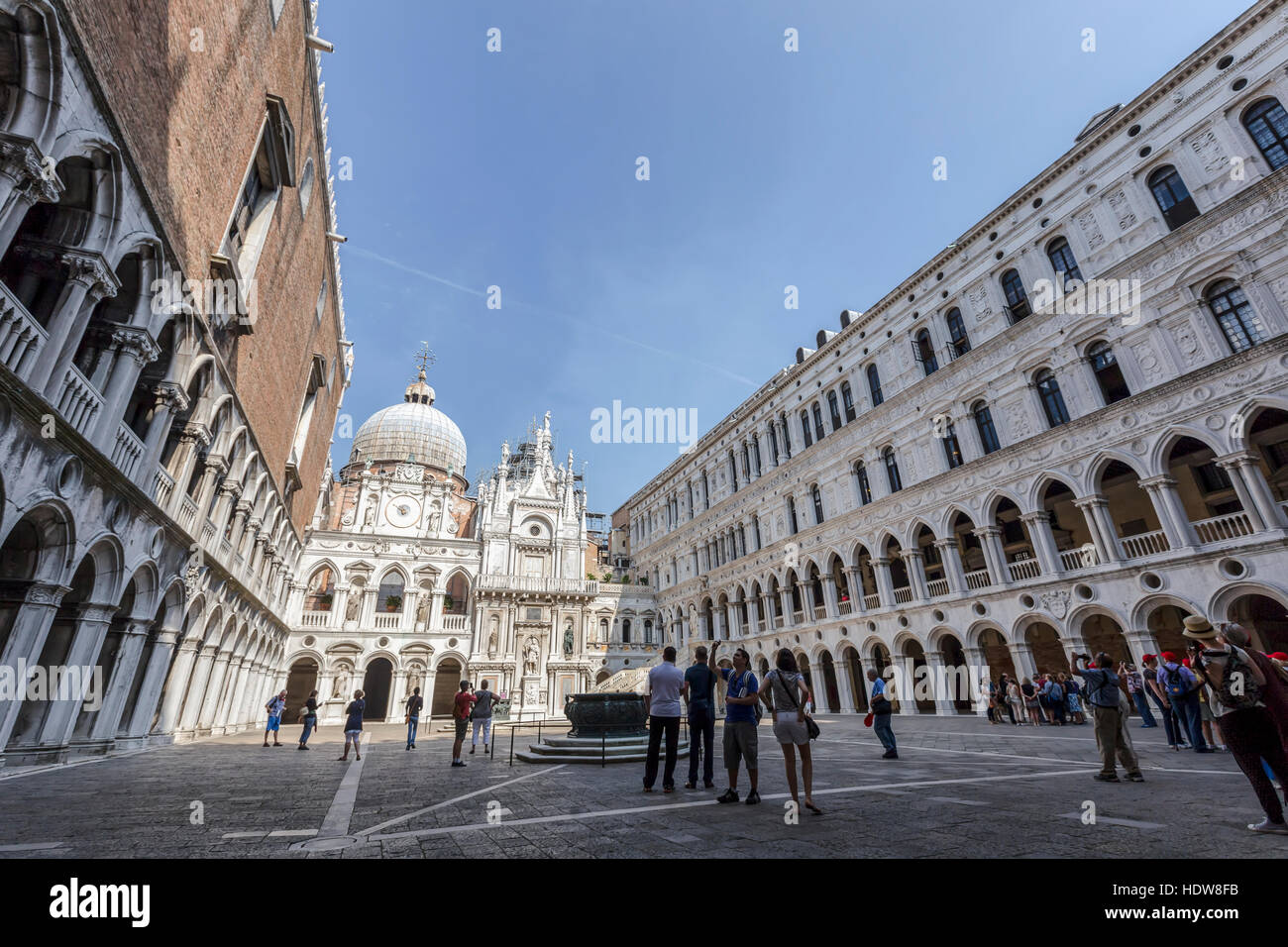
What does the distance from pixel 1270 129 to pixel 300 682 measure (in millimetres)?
48643

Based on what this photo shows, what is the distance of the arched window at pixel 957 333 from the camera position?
23141 mm

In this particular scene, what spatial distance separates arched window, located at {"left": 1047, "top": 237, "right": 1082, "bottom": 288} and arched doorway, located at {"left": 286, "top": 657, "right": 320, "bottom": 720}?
4124 centimetres

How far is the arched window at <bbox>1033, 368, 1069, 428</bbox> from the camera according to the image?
63.6 feet

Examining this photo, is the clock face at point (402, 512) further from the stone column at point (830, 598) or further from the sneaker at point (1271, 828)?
the sneaker at point (1271, 828)

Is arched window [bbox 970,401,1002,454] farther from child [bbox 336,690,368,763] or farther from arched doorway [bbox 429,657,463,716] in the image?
arched doorway [bbox 429,657,463,716]

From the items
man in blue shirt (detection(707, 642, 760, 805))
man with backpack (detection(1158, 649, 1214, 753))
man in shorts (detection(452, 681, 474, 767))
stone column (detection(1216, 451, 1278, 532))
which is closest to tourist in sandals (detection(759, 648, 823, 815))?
man in blue shirt (detection(707, 642, 760, 805))

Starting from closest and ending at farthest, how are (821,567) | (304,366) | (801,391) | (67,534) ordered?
(67,534), (304,366), (821,567), (801,391)

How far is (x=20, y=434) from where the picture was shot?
764 centimetres

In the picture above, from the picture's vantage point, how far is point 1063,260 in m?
20.4

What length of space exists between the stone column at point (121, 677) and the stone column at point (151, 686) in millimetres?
1462

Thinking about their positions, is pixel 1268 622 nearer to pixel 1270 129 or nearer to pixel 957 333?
pixel 957 333
